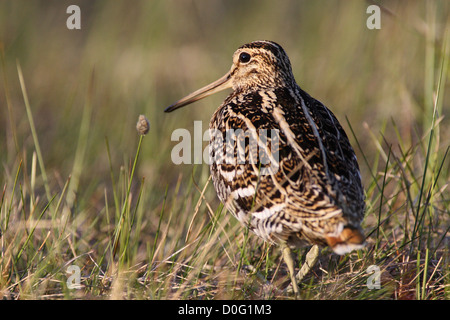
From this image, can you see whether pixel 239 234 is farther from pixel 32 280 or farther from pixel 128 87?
pixel 128 87

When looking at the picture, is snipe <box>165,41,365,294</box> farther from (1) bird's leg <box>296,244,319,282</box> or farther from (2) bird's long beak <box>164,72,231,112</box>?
(2) bird's long beak <box>164,72,231,112</box>

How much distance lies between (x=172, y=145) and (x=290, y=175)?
2.62 metres

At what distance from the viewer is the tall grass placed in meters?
3.12

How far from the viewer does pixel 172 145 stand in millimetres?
5414

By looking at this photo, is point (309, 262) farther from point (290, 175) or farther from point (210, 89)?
point (210, 89)

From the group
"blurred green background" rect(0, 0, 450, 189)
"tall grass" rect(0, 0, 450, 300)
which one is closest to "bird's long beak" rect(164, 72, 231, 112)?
"tall grass" rect(0, 0, 450, 300)

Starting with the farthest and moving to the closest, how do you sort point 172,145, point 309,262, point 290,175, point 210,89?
point 172,145 < point 210,89 < point 309,262 < point 290,175

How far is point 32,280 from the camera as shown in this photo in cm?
286

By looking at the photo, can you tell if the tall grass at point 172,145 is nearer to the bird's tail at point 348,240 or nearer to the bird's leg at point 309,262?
the bird's leg at point 309,262

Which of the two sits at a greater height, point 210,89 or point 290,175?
point 210,89

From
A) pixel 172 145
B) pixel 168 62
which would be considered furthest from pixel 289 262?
pixel 168 62

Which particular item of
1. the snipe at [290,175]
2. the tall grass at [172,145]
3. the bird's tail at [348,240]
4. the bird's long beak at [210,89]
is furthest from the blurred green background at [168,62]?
the bird's tail at [348,240]

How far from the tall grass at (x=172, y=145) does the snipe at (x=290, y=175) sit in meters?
0.19

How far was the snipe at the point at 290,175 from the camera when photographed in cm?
283
